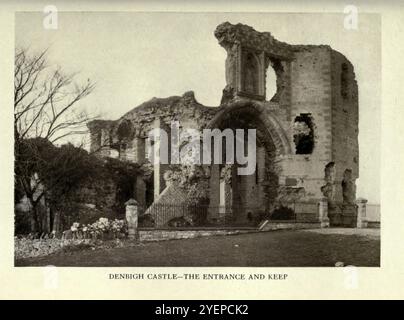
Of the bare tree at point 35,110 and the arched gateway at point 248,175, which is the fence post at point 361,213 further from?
the bare tree at point 35,110

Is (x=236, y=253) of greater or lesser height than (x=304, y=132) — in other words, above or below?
below

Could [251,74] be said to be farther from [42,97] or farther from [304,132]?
[42,97]

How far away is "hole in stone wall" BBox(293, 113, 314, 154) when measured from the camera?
57.8ft

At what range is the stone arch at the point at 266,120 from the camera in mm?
17188

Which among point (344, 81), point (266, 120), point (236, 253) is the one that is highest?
point (344, 81)

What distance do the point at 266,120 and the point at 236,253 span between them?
706 centimetres

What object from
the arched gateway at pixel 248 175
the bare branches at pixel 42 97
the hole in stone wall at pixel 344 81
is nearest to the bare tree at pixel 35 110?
the bare branches at pixel 42 97

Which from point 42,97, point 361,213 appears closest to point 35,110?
point 42,97

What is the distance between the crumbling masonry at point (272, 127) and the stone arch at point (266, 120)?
0.03 m

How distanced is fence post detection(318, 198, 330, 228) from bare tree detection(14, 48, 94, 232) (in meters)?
7.71

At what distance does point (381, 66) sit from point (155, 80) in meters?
5.28

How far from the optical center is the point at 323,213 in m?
16.2

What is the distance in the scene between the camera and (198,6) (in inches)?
435
